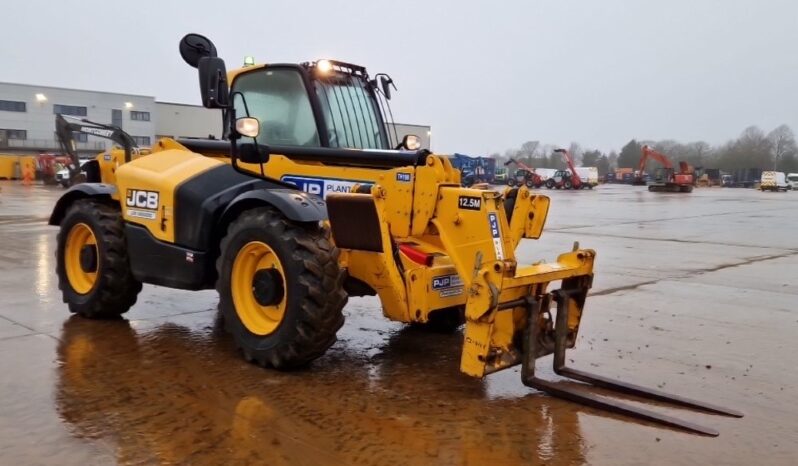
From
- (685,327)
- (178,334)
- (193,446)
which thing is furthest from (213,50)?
(685,327)

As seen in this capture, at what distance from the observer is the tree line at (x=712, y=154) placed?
85500 mm

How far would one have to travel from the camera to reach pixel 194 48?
19.2 ft

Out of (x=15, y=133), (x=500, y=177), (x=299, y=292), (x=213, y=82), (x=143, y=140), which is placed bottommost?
(x=299, y=292)

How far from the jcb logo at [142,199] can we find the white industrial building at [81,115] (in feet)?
187

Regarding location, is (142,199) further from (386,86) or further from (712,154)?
(712,154)

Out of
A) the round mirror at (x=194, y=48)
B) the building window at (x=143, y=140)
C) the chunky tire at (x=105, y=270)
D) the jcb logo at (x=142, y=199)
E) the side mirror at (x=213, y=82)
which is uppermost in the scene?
the building window at (x=143, y=140)

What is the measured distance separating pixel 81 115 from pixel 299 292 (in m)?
72.6

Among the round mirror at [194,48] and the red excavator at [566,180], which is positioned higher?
the round mirror at [194,48]

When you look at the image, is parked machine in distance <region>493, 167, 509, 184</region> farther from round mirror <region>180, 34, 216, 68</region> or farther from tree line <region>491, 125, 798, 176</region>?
round mirror <region>180, 34, 216, 68</region>

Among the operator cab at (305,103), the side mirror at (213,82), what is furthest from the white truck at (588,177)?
the side mirror at (213,82)

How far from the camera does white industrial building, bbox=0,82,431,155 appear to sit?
65000 mm

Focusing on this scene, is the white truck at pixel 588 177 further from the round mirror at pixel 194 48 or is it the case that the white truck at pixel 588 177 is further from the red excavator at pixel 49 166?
the round mirror at pixel 194 48

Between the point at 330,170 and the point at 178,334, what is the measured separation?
2064 millimetres

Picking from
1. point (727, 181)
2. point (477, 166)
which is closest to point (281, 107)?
point (477, 166)
